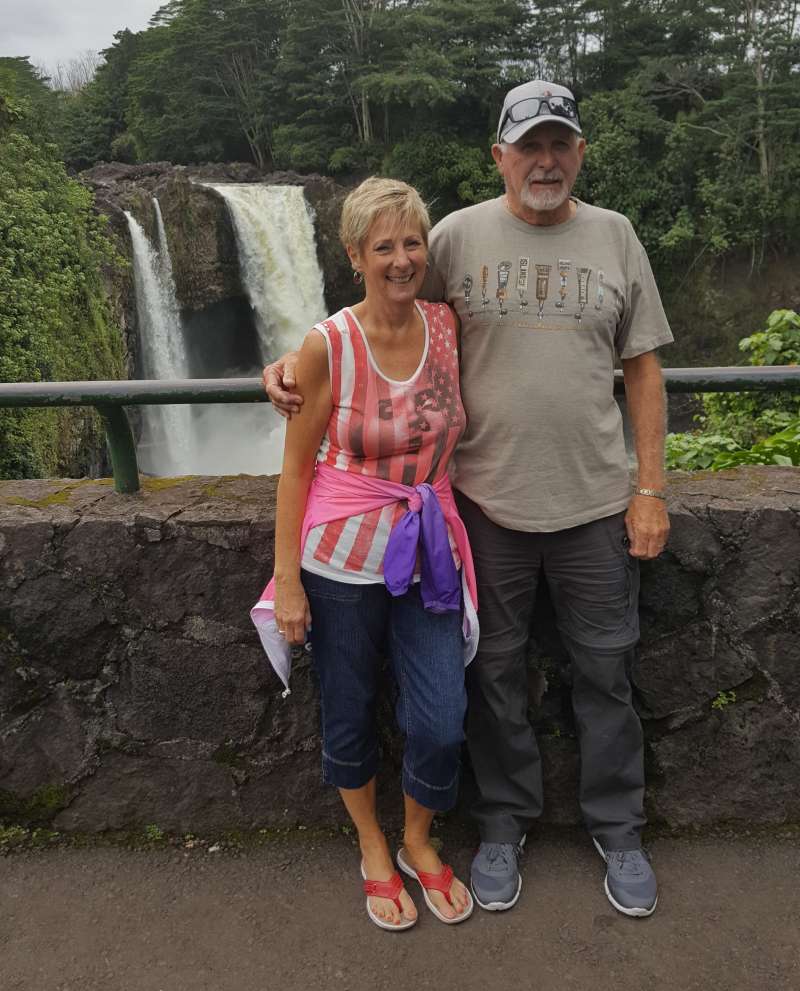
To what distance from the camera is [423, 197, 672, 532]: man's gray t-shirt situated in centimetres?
175

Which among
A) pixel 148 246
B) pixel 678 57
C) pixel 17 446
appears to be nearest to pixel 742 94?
pixel 678 57

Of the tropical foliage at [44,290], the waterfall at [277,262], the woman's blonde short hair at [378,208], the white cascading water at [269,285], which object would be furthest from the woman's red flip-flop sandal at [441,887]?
the waterfall at [277,262]

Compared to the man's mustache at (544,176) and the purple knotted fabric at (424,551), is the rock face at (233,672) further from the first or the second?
the man's mustache at (544,176)

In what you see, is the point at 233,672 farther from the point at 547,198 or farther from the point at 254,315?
the point at 254,315

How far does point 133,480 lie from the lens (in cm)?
212

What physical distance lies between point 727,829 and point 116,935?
153 centimetres

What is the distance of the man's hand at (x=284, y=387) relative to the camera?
163 cm

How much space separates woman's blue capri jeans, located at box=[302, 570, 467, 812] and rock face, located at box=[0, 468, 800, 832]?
300 millimetres

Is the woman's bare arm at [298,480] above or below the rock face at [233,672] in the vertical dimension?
above

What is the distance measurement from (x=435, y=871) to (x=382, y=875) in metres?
0.13

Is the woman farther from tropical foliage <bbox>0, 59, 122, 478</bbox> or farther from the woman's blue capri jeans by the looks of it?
tropical foliage <bbox>0, 59, 122, 478</bbox>

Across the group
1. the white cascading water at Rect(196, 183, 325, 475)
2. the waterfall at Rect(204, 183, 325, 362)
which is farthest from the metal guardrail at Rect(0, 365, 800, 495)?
the waterfall at Rect(204, 183, 325, 362)

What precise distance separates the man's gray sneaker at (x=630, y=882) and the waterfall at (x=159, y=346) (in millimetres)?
16791

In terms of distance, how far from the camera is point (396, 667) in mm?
1808
